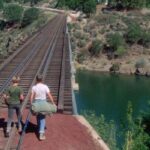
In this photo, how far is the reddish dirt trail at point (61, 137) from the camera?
1436cm

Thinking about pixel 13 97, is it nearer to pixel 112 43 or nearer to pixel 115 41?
pixel 115 41

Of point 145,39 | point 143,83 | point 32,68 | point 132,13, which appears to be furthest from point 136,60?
point 32,68

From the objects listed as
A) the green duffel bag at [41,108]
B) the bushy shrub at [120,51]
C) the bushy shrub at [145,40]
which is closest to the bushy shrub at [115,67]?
the bushy shrub at [120,51]

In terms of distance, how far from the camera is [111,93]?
6619 cm

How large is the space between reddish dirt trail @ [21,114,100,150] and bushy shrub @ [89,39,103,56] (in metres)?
74.8

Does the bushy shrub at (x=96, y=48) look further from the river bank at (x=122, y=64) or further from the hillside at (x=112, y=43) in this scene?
the river bank at (x=122, y=64)

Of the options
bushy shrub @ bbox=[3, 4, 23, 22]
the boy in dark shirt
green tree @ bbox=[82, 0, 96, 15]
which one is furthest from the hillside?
the boy in dark shirt

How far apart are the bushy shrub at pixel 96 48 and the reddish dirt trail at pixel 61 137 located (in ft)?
246

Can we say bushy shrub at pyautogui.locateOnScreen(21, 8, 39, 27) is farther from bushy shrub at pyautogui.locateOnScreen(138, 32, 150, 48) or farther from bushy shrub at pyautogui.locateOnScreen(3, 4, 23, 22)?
bushy shrub at pyautogui.locateOnScreen(138, 32, 150, 48)

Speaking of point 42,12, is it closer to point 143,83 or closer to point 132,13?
point 132,13

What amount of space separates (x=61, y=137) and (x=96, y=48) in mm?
77073

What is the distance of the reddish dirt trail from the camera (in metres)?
14.4

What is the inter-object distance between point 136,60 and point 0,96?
236 ft

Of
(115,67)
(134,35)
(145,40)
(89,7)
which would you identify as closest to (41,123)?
(115,67)
